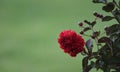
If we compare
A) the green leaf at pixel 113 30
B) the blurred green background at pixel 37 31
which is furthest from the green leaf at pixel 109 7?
the blurred green background at pixel 37 31

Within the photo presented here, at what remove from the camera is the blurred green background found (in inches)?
139

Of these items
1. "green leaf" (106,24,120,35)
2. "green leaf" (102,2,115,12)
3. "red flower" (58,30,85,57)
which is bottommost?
"red flower" (58,30,85,57)

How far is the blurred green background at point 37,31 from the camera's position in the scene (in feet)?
11.6

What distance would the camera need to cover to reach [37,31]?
4.17 metres

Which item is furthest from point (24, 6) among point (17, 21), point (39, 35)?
point (39, 35)

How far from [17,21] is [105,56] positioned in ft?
9.96

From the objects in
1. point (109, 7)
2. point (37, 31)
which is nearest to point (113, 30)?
point (109, 7)

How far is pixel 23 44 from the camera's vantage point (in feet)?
12.7

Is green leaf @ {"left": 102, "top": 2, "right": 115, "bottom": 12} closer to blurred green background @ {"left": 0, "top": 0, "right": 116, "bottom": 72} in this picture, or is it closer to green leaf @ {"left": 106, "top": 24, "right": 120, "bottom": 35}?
green leaf @ {"left": 106, "top": 24, "right": 120, "bottom": 35}

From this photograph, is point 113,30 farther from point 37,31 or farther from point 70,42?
point 37,31

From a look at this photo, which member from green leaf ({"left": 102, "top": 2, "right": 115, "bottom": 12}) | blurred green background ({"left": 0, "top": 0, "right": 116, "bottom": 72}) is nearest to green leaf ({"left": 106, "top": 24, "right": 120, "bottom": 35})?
green leaf ({"left": 102, "top": 2, "right": 115, "bottom": 12})

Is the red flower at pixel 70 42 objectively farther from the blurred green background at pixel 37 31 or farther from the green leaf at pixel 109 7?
the blurred green background at pixel 37 31

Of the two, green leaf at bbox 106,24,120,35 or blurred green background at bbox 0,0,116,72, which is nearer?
green leaf at bbox 106,24,120,35

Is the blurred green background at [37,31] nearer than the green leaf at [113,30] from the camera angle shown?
No
